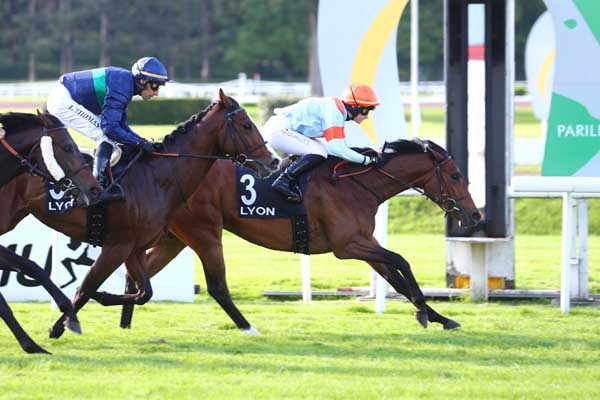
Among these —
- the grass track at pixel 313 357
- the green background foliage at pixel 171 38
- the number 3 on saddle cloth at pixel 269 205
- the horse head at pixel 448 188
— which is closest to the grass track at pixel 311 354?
the grass track at pixel 313 357

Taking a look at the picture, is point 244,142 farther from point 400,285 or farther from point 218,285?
point 400,285

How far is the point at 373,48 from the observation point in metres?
11.7

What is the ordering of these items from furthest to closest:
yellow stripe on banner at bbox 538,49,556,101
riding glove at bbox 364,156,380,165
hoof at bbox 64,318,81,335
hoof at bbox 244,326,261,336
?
yellow stripe on banner at bbox 538,49,556,101 → riding glove at bbox 364,156,380,165 → hoof at bbox 244,326,261,336 → hoof at bbox 64,318,81,335

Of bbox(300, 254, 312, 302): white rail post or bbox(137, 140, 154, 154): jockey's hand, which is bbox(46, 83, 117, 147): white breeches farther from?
bbox(300, 254, 312, 302): white rail post

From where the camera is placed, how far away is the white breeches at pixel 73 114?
896 centimetres

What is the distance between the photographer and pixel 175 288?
1154 centimetres

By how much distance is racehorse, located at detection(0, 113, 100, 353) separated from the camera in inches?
318

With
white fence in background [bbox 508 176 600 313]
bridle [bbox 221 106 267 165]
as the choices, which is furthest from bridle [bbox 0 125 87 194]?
white fence in background [bbox 508 176 600 313]

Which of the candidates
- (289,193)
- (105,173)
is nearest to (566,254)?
(289,193)

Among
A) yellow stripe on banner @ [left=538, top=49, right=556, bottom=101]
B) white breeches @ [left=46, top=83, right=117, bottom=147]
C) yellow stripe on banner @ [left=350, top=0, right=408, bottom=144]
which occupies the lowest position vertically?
white breeches @ [left=46, top=83, right=117, bottom=147]

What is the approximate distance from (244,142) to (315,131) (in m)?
0.98

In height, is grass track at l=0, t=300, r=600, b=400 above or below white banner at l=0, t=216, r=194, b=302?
below

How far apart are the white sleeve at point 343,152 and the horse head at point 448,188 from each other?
0.56 metres

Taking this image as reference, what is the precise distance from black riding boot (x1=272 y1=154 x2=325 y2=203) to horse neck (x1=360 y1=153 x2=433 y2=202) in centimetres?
45
